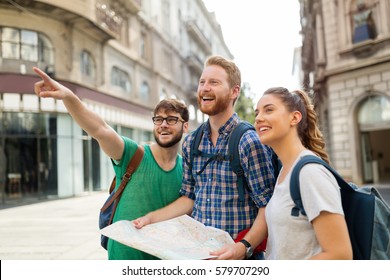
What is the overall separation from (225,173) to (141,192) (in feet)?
1.63

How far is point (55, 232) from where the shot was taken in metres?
4.32

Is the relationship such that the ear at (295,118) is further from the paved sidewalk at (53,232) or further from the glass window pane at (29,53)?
the glass window pane at (29,53)

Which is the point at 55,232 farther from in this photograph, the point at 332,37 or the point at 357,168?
the point at 332,37

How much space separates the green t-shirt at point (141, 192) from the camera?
1.67 m

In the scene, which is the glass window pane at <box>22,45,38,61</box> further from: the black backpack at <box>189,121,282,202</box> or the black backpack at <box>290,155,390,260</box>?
the black backpack at <box>290,155,390,260</box>

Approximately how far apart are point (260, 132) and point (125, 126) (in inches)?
363

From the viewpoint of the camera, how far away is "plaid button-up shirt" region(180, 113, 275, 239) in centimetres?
130

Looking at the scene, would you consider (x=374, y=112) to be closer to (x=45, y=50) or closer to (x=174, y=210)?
(x=45, y=50)

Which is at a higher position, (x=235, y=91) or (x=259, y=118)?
(x=235, y=91)

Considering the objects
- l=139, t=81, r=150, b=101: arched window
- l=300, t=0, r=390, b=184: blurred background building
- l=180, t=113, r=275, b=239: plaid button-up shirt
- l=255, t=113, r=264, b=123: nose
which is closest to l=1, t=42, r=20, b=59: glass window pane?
l=139, t=81, r=150, b=101: arched window

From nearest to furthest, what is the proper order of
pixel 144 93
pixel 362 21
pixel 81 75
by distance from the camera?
pixel 362 21, pixel 81 75, pixel 144 93

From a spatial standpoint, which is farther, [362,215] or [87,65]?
[87,65]

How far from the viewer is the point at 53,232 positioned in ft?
14.1

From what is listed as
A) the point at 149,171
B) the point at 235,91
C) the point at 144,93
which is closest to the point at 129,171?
the point at 149,171
